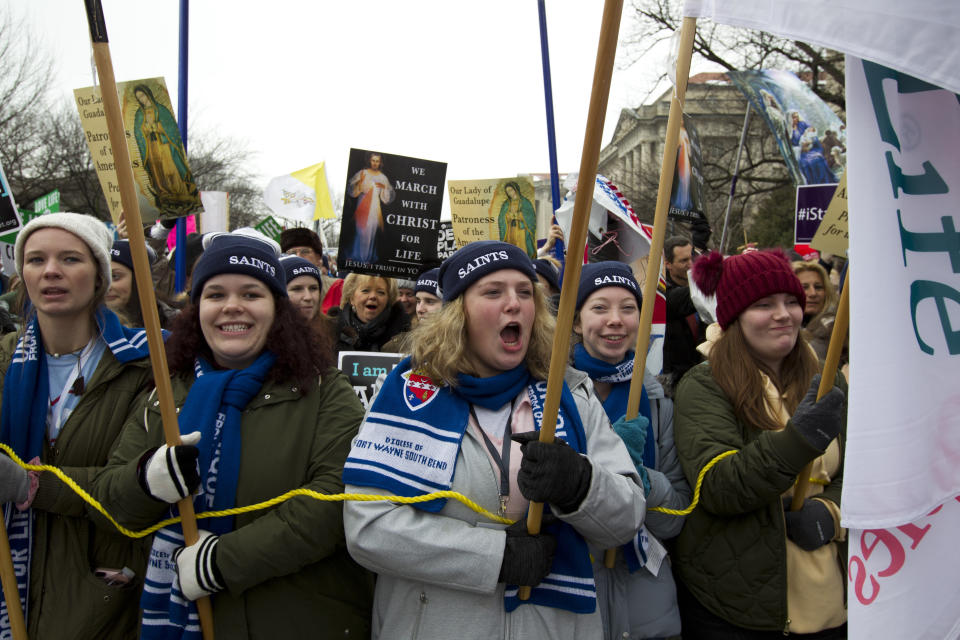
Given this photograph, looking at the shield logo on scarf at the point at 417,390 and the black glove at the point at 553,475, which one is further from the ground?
the shield logo on scarf at the point at 417,390

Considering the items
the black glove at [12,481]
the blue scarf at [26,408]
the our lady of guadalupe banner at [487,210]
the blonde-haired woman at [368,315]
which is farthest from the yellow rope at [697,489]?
the our lady of guadalupe banner at [487,210]

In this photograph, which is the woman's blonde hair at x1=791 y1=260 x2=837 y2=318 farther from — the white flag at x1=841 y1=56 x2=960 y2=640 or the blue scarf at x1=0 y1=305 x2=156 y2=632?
the blue scarf at x1=0 y1=305 x2=156 y2=632

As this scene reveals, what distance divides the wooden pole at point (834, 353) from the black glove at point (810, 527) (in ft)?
0.21

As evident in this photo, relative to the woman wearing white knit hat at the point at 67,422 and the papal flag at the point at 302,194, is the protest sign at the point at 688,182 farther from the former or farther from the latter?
the papal flag at the point at 302,194

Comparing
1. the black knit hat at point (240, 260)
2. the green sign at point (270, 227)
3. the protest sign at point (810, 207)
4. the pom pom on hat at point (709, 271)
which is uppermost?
the protest sign at point (810, 207)

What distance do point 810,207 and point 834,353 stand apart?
5.75 meters

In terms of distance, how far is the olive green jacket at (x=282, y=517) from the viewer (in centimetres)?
Answer: 199

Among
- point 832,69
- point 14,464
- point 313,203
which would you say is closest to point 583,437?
point 14,464

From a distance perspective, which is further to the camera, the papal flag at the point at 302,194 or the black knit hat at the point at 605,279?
the papal flag at the point at 302,194

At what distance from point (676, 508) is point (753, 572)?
32 centimetres

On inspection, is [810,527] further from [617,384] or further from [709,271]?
[709,271]

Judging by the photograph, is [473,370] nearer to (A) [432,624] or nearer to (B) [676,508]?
(A) [432,624]

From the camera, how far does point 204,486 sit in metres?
2.13

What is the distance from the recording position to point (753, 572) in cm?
228
